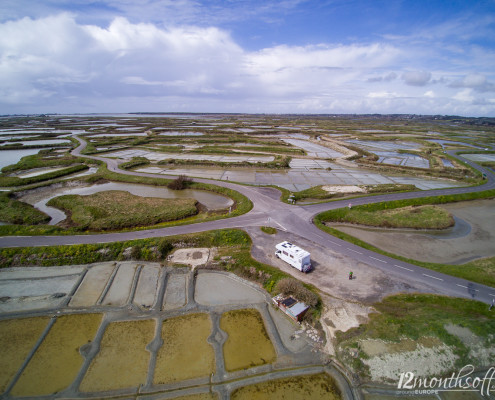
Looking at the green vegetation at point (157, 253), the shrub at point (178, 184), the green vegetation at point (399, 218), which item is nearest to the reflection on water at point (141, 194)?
the shrub at point (178, 184)

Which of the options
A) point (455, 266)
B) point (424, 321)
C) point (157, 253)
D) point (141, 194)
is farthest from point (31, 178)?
point (455, 266)

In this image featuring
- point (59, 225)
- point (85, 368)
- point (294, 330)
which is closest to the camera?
point (85, 368)

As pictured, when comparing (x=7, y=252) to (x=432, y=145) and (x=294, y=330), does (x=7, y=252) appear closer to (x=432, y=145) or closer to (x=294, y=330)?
(x=294, y=330)

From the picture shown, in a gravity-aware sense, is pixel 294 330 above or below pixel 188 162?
below

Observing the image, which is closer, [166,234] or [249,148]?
[166,234]

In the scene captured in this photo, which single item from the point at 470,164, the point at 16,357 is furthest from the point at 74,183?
the point at 470,164

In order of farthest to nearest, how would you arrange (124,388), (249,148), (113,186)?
1. (249,148)
2. (113,186)
3. (124,388)
